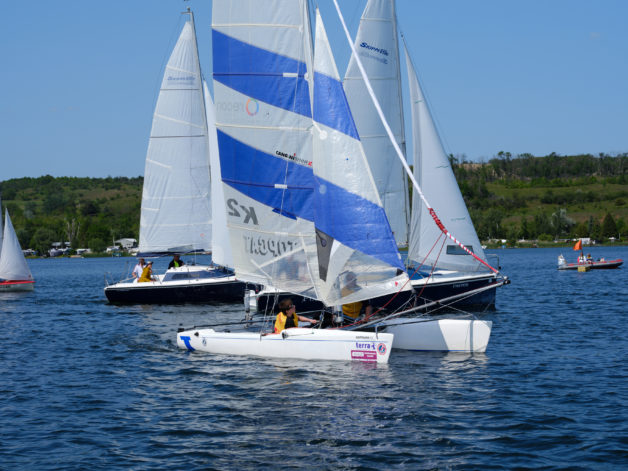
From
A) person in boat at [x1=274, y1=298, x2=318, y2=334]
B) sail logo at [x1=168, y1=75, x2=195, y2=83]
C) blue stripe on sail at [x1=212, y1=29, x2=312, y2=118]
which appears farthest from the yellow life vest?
sail logo at [x1=168, y1=75, x2=195, y2=83]

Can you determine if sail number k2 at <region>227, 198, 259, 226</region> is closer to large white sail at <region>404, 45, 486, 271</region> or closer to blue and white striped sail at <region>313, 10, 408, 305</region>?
blue and white striped sail at <region>313, 10, 408, 305</region>

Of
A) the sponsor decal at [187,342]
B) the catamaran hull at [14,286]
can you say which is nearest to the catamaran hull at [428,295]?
the sponsor decal at [187,342]

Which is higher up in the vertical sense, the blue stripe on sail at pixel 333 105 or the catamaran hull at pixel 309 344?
the blue stripe on sail at pixel 333 105

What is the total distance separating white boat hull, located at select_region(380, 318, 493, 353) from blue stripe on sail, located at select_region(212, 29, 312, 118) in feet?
21.6

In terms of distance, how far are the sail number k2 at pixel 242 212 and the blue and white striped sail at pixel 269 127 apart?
0.11 ft

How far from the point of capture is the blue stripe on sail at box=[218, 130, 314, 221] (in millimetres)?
20922

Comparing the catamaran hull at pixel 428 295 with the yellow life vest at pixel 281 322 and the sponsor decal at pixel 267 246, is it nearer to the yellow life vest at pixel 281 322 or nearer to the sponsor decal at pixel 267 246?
the sponsor decal at pixel 267 246

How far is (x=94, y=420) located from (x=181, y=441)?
266 centimetres

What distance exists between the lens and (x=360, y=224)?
19.2 meters

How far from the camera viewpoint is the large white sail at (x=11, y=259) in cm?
4875

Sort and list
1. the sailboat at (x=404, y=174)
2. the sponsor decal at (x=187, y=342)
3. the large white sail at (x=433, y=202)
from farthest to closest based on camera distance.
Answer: the sailboat at (x=404, y=174) → the large white sail at (x=433, y=202) → the sponsor decal at (x=187, y=342)

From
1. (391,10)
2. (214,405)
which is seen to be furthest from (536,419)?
(391,10)

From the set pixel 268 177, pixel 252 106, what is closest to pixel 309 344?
pixel 268 177

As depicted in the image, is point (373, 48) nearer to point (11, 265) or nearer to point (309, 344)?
point (309, 344)
